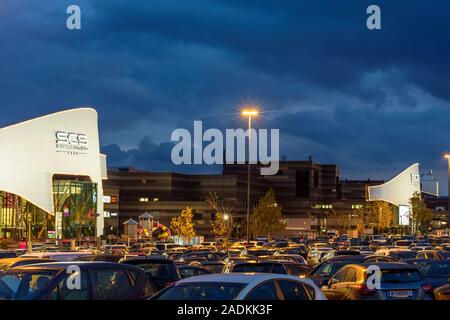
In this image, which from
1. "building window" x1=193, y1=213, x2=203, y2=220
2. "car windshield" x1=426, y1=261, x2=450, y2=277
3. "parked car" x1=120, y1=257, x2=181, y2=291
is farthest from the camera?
"building window" x1=193, y1=213, x2=203, y2=220

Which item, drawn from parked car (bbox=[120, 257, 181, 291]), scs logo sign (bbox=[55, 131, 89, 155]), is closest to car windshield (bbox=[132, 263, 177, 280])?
parked car (bbox=[120, 257, 181, 291])

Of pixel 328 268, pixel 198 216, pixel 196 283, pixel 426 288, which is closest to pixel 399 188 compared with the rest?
pixel 198 216

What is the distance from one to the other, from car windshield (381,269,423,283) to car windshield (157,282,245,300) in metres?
6.78

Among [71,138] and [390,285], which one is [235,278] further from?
[71,138]

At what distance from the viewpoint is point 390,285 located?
17.2 m

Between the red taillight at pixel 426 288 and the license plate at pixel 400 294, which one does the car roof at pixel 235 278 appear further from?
the red taillight at pixel 426 288

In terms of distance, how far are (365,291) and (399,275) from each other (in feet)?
2.80

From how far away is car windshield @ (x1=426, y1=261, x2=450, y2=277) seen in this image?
2336 centimetres

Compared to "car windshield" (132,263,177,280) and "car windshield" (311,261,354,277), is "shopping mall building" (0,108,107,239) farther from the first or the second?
"car windshield" (132,263,177,280)

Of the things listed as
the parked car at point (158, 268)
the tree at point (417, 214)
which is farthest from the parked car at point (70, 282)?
the tree at point (417, 214)

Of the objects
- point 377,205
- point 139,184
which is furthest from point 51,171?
point 377,205

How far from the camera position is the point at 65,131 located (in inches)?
4345
